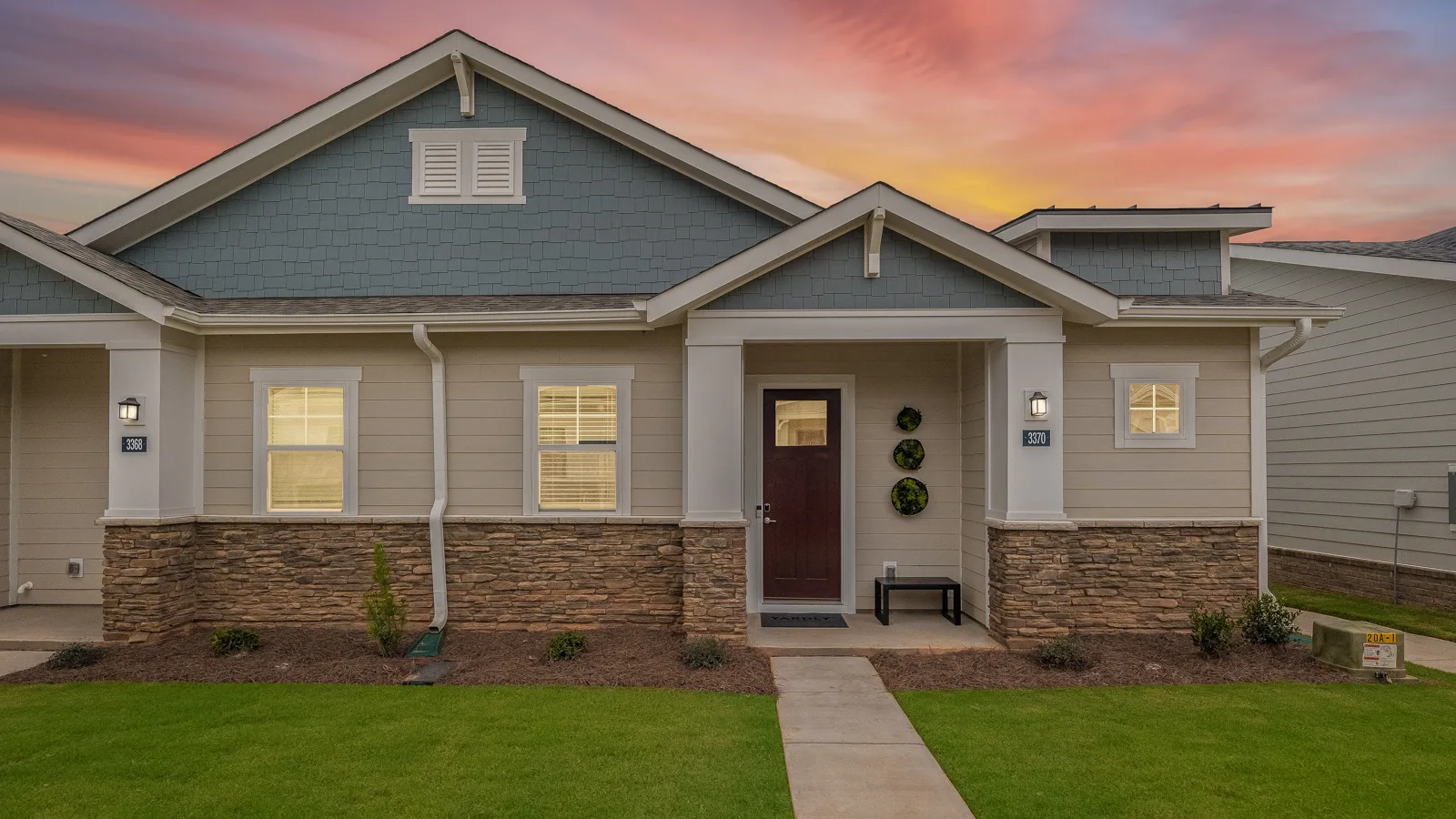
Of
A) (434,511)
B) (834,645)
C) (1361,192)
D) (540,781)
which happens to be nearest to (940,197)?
(1361,192)

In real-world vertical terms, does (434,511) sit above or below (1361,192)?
below

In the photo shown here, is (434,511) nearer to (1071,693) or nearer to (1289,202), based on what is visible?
(1071,693)

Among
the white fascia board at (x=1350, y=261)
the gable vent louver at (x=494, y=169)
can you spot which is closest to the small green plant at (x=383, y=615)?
the gable vent louver at (x=494, y=169)

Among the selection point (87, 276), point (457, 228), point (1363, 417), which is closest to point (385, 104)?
point (457, 228)

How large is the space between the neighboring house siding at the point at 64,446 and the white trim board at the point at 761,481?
7.18m

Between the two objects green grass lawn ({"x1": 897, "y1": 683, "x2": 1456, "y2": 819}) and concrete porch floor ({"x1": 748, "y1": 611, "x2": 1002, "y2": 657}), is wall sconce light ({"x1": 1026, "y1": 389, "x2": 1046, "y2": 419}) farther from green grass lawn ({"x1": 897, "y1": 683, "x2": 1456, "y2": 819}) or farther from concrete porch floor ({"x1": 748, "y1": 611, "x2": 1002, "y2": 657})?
green grass lawn ({"x1": 897, "y1": 683, "x2": 1456, "y2": 819})

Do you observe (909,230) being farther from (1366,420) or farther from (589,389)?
(1366,420)

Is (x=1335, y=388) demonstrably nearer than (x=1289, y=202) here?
Yes

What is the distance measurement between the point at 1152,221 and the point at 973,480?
3.46 m

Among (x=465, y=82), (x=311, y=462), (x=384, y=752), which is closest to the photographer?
(x=384, y=752)

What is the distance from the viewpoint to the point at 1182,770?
14.9 feet

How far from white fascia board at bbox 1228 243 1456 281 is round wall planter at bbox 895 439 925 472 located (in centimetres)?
503

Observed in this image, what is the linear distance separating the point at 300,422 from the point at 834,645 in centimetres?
586

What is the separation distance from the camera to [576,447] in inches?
310
